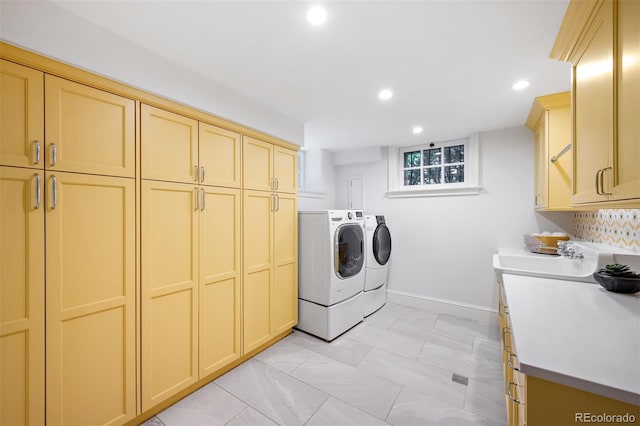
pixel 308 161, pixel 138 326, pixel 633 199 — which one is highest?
pixel 308 161

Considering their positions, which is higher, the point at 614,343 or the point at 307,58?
the point at 307,58

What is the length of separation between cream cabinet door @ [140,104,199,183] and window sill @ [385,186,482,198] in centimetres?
275

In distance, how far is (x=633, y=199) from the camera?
0.86 meters

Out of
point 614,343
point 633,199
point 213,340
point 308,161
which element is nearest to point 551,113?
point 633,199

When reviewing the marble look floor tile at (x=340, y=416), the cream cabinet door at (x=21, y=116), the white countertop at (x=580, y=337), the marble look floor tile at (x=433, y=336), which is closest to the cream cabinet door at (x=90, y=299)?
the cream cabinet door at (x=21, y=116)

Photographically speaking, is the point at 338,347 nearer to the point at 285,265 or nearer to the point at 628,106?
the point at 285,265

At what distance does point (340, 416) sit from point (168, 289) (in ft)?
4.64

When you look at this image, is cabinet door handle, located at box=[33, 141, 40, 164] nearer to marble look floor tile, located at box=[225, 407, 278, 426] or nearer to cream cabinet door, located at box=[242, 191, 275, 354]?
cream cabinet door, located at box=[242, 191, 275, 354]

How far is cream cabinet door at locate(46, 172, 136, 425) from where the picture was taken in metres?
1.29

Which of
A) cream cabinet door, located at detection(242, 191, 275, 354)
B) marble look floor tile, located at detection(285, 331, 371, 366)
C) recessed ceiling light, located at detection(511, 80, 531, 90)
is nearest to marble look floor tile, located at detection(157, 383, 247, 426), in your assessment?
cream cabinet door, located at detection(242, 191, 275, 354)

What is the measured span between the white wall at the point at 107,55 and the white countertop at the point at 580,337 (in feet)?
7.30

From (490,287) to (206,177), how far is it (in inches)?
132

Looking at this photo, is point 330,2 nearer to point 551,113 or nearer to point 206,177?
point 206,177

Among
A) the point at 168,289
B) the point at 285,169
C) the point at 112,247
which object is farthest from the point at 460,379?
the point at 112,247
